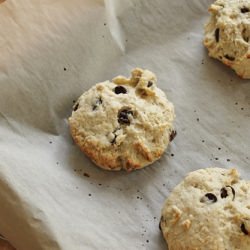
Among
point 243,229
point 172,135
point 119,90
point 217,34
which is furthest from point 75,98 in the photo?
point 243,229

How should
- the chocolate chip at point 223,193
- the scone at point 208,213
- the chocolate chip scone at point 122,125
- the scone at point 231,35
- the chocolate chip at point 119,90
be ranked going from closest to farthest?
the scone at point 208,213, the chocolate chip at point 223,193, the chocolate chip scone at point 122,125, the chocolate chip at point 119,90, the scone at point 231,35

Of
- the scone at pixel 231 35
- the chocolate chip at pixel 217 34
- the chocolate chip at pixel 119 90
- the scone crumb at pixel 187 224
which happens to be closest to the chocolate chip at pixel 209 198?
the scone crumb at pixel 187 224

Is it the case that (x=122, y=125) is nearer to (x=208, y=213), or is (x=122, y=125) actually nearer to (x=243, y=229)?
(x=208, y=213)

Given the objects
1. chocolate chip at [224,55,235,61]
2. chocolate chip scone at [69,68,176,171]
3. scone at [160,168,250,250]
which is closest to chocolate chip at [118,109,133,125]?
chocolate chip scone at [69,68,176,171]

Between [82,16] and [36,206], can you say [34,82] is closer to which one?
[82,16]

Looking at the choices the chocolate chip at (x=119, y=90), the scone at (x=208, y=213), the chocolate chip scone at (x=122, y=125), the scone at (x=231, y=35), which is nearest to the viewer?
the scone at (x=208, y=213)

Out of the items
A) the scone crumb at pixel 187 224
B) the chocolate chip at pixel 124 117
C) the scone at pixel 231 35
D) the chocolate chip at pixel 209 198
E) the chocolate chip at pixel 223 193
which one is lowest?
the chocolate chip at pixel 223 193

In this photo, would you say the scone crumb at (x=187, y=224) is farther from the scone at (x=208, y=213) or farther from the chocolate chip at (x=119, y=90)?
the chocolate chip at (x=119, y=90)
